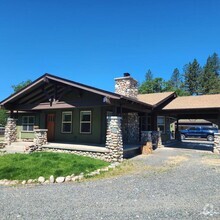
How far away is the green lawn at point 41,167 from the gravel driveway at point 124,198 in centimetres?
104

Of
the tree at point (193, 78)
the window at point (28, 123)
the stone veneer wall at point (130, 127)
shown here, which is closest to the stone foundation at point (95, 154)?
the stone veneer wall at point (130, 127)

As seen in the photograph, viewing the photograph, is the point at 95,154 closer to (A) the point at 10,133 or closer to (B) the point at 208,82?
A: (A) the point at 10,133

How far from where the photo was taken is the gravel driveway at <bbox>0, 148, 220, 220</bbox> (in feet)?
17.2

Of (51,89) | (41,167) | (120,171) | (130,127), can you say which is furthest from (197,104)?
(41,167)

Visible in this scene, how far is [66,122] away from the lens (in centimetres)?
1722

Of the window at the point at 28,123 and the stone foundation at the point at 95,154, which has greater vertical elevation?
the window at the point at 28,123

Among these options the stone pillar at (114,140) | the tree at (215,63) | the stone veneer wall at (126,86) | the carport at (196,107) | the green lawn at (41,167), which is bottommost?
the green lawn at (41,167)

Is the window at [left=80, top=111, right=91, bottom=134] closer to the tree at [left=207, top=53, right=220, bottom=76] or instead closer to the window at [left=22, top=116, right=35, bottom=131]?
the window at [left=22, top=116, right=35, bottom=131]

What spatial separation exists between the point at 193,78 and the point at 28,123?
49.2m

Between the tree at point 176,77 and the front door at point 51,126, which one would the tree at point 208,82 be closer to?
the tree at point 176,77

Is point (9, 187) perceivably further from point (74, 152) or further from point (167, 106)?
point (167, 106)

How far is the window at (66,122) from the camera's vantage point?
55.9 ft

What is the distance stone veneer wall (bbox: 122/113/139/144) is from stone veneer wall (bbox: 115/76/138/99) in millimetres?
1523

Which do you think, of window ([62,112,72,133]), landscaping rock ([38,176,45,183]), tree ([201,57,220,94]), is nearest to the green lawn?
landscaping rock ([38,176,45,183])
